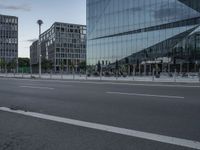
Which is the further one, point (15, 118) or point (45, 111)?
point (45, 111)

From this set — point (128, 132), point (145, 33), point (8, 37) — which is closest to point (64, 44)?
point (8, 37)

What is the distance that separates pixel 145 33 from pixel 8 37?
387ft

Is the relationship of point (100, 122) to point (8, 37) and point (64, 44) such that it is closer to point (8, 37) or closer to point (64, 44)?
point (64, 44)

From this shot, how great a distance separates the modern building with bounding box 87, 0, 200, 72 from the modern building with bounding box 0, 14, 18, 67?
100m

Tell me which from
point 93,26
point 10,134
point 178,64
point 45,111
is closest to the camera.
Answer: point 10,134

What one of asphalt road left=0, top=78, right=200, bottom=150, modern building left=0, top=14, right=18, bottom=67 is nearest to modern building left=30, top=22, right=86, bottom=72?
modern building left=0, top=14, right=18, bottom=67

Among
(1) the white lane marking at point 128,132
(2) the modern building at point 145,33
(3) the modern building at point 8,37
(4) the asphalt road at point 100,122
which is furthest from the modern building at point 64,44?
(1) the white lane marking at point 128,132

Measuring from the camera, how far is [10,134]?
5.89m

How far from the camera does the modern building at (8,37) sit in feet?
508

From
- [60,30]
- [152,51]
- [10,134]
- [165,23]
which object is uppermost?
[60,30]

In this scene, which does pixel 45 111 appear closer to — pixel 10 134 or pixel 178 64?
pixel 10 134

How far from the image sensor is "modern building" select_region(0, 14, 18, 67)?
15485 centimetres

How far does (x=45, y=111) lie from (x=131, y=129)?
11.1 ft

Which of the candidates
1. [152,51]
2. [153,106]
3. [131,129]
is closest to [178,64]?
[152,51]
